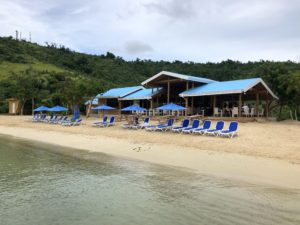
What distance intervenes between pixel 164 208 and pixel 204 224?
1.28m

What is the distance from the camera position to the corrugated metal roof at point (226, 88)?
24781mm

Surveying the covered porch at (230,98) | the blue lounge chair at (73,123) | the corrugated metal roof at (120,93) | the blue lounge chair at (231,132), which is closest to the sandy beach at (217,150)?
the blue lounge chair at (231,132)

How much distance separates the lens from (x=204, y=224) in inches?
246

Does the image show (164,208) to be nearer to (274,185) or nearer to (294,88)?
(274,185)

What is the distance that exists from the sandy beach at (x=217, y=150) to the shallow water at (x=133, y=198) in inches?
36.6

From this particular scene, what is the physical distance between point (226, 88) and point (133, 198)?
19440 mm

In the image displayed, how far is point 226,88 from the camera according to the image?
26188 millimetres

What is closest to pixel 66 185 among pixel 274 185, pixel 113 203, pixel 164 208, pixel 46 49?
pixel 113 203

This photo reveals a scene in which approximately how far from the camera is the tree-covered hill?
32806 mm

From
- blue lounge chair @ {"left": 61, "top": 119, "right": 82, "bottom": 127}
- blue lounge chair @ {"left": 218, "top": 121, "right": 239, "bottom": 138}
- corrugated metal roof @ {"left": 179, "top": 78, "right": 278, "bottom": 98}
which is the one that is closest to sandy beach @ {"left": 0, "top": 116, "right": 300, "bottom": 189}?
blue lounge chair @ {"left": 218, "top": 121, "right": 239, "bottom": 138}

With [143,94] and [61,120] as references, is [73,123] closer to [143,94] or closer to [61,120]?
[61,120]

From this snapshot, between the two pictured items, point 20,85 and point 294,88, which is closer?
point 294,88

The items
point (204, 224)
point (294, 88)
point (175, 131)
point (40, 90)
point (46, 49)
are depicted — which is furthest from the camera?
point (46, 49)


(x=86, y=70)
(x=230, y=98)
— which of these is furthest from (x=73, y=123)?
(x=86, y=70)
